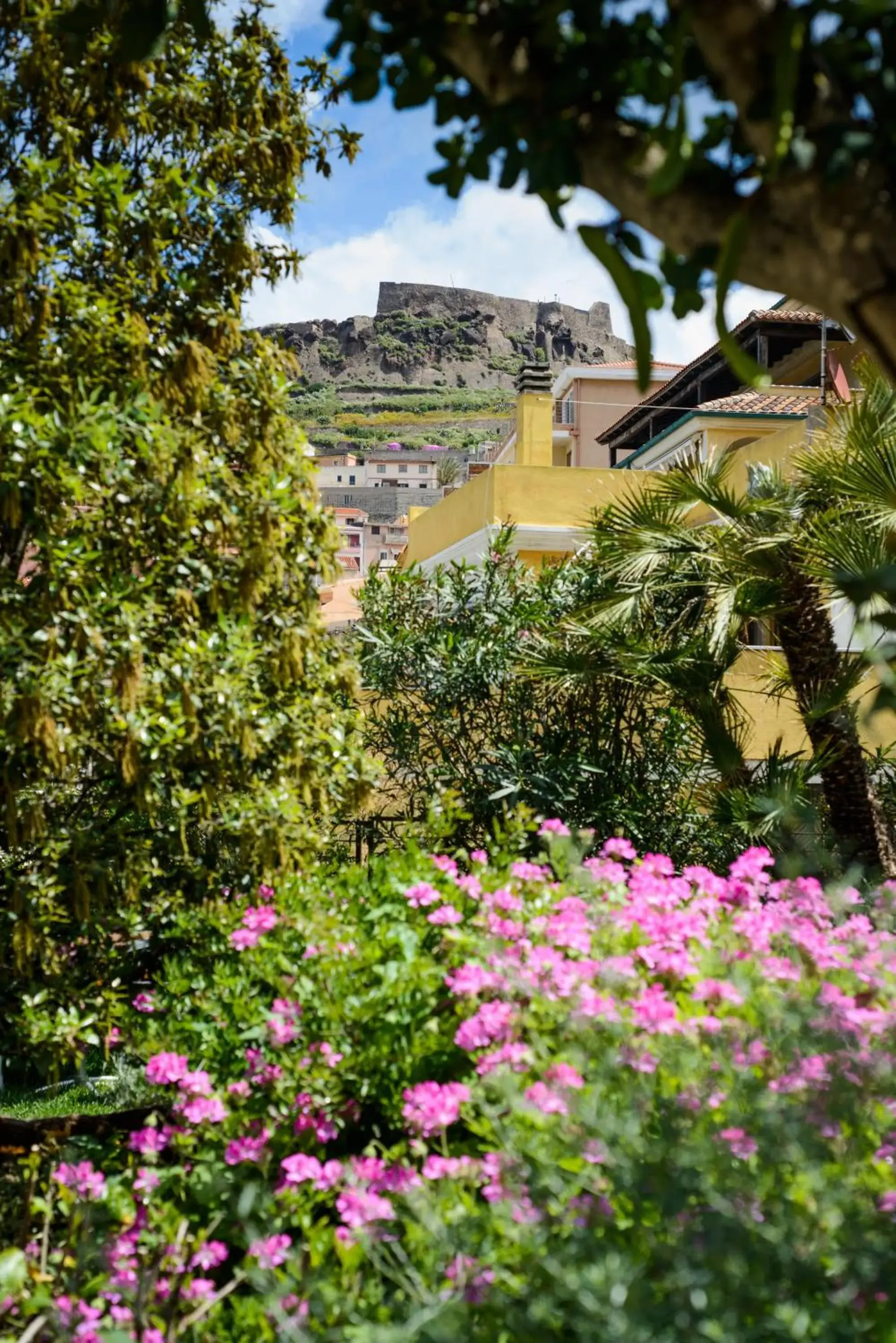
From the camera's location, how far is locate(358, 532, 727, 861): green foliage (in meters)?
8.66

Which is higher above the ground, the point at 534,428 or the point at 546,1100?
the point at 534,428

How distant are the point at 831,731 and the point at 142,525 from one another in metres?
4.82

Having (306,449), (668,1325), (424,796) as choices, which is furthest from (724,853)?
(668,1325)

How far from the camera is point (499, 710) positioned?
29.4 ft

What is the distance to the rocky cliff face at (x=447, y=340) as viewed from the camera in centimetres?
13500

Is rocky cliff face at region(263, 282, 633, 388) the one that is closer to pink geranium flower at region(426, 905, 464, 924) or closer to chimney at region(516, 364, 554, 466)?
chimney at region(516, 364, 554, 466)

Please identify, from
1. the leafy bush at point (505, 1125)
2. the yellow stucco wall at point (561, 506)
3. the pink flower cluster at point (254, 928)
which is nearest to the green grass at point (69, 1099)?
the leafy bush at point (505, 1125)

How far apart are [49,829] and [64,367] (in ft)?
5.60

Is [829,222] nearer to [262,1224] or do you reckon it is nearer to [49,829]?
[262,1224]

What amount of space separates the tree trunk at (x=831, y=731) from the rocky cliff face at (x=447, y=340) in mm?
127100

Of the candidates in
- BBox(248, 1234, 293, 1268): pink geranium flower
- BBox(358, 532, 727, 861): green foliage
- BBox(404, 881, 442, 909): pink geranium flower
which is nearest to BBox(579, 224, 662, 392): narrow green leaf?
BBox(248, 1234, 293, 1268): pink geranium flower

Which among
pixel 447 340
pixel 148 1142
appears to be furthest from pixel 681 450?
pixel 447 340

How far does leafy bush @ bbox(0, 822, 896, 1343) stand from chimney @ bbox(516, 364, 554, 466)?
1771cm

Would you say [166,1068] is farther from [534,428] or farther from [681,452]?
[681,452]
